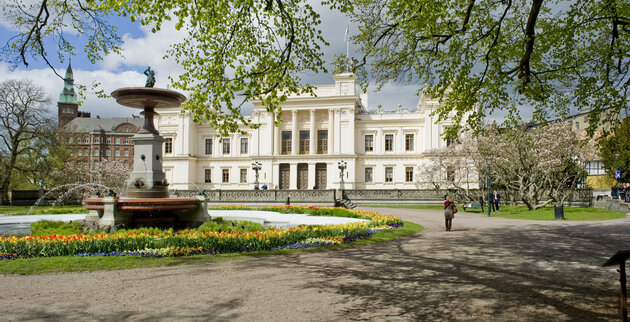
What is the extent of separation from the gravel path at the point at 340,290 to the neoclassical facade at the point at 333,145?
3845 centimetres

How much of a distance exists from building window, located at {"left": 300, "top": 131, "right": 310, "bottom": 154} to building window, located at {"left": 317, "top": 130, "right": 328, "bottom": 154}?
124cm

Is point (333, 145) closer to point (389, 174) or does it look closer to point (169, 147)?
point (389, 174)

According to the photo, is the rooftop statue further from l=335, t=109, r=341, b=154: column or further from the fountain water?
l=335, t=109, r=341, b=154: column

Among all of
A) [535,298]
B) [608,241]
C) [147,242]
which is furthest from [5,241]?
[608,241]

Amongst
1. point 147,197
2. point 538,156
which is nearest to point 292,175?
point 538,156

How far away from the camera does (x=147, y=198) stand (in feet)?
39.4

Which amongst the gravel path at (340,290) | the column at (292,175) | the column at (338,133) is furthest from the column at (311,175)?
the gravel path at (340,290)

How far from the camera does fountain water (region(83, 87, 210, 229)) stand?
11352 mm

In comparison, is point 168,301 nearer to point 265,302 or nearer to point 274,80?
point 265,302

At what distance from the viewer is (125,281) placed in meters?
6.52

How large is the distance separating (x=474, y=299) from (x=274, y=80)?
18.1 ft

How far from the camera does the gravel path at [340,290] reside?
4.91 metres

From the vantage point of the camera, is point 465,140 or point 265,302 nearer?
point 265,302

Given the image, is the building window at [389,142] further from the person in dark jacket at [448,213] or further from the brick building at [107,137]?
the brick building at [107,137]
